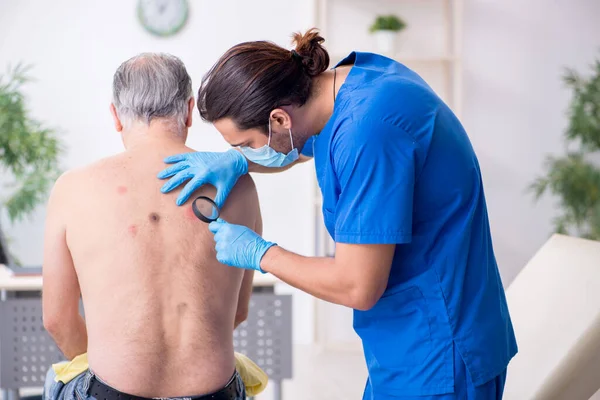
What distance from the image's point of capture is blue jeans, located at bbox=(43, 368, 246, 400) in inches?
53.7

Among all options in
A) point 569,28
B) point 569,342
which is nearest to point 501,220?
point 569,28

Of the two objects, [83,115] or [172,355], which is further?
[83,115]

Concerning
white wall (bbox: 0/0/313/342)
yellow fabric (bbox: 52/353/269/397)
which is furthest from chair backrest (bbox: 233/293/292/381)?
white wall (bbox: 0/0/313/342)

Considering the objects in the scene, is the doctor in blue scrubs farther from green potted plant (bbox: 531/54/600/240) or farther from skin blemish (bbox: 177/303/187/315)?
green potted plant (bbox: 531/54/600/240)

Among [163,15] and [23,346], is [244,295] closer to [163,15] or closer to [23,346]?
[23,346]

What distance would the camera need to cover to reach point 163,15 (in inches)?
155

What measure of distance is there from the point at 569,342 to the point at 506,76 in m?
2.37

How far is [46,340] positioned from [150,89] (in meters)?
1.21

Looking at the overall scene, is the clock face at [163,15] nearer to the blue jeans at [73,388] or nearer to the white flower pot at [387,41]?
the white flower pot at [387,41]

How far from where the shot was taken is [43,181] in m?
3.68

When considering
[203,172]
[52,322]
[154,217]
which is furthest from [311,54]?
[52,322]

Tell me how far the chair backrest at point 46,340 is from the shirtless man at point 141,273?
2.91 feet

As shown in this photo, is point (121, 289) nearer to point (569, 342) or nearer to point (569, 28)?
point (569, 342)

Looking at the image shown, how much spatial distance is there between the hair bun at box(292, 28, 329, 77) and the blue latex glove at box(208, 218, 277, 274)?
31 centimetres
